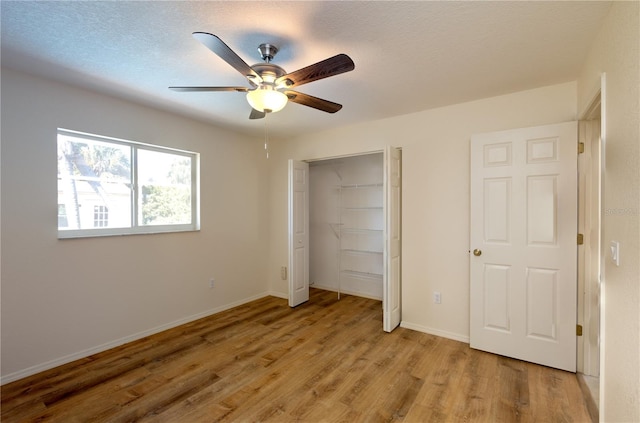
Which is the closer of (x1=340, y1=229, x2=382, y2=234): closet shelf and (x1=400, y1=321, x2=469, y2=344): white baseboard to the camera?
(x1=400, y1=321, x2=469, y2=344): white baseboard

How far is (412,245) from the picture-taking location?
3.29 m

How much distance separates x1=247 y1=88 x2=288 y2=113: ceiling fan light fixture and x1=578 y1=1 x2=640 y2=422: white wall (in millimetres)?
1751

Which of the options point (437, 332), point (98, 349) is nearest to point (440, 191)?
point (437, 332)

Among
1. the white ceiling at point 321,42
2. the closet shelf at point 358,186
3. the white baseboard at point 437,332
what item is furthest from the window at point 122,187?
the white baseboard at point 437,332

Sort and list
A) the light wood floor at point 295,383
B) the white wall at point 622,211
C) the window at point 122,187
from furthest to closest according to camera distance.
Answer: the window at point 122,187 → the light wood floor at point 295,383 → the white wall at point 622,211

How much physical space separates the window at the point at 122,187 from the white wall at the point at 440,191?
95.6 inches

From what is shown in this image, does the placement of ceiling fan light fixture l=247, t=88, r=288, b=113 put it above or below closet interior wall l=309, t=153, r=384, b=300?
above

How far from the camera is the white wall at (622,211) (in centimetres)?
120

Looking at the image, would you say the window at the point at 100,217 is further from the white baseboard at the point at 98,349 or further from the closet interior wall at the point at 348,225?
the closet interior wall at the point at 348,225

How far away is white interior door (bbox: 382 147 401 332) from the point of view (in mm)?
3166

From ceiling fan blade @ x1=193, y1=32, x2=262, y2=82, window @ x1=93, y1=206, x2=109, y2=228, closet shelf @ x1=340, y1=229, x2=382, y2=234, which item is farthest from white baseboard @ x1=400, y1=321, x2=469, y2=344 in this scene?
window @ x1=93, y1=206, x2=109, y2=228

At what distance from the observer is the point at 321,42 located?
6.15 feet

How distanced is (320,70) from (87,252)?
108 inches

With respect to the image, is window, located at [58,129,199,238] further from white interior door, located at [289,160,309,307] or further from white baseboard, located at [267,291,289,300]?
white baseboard, located at [267,291,289,300]
